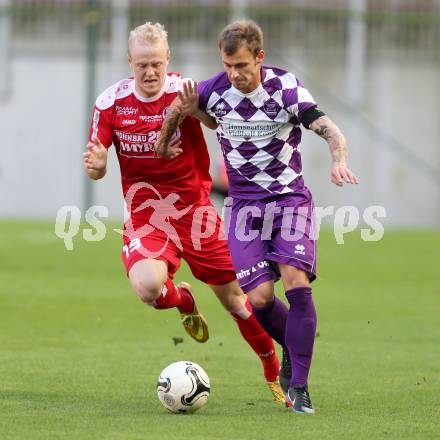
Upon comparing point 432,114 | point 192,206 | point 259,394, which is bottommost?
point 259,394

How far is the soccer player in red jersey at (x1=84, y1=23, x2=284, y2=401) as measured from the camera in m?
7.59

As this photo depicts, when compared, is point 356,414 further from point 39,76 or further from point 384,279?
point 39,76

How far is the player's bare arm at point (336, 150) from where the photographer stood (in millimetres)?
6527

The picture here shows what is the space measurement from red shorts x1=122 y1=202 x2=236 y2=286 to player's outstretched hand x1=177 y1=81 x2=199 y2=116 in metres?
0.86

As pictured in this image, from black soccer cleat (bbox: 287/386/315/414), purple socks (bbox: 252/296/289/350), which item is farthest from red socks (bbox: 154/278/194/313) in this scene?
black soccer cleat (bbox: 287/386/315/414)

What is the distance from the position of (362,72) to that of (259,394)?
20.2 meters

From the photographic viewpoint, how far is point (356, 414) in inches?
264

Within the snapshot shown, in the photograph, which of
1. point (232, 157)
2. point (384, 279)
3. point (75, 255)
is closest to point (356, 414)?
point (232, 157)

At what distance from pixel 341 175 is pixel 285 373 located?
1.34 meters

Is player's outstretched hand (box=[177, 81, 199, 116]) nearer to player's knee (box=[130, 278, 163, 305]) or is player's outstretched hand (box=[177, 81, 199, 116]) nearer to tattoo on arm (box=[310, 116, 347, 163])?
tattoo on arm (box=[310, 116, 347, 163])

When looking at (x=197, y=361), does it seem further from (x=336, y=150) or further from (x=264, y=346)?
(x=336, y=150)

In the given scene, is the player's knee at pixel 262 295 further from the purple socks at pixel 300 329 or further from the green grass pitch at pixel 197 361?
the green grass pitch at pixel 197 361

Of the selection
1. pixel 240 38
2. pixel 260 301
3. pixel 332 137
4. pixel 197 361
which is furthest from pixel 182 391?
pixel 197 361

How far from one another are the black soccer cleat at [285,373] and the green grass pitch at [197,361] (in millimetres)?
143
